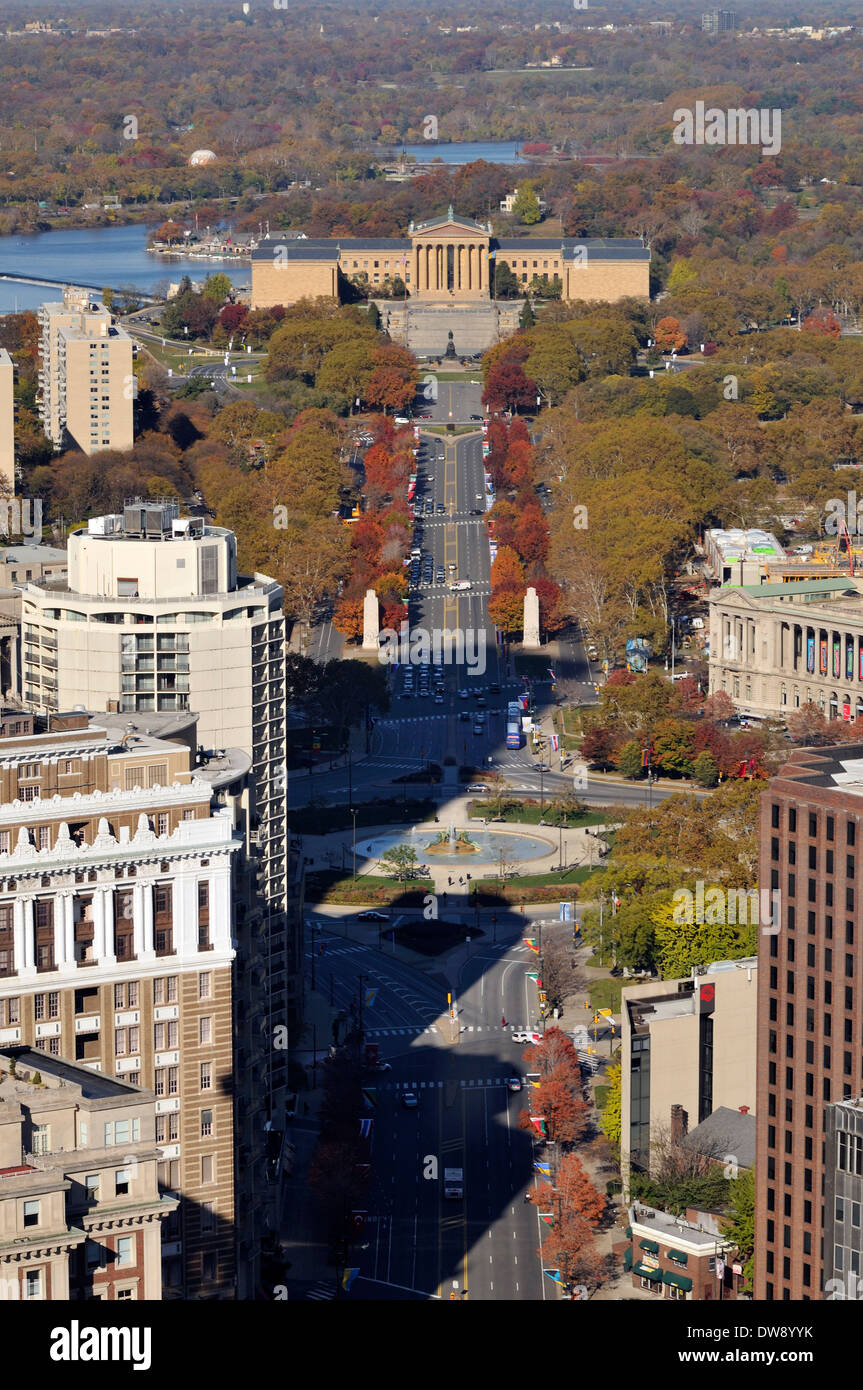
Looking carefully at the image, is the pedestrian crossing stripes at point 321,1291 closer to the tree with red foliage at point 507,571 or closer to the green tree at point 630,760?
the green tree at point 630,760

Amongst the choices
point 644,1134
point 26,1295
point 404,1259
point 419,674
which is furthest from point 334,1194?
point 419,674

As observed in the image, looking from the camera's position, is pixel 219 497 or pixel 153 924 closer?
pixel 153 924

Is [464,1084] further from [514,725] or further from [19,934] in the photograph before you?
[514,725]

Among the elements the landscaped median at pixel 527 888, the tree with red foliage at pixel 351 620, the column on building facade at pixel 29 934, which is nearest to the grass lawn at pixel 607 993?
the landscaped median at pixel 527 888

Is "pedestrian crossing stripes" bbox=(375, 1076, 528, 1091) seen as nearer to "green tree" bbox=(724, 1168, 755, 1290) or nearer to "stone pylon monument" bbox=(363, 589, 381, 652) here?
"green tree" bbox=(724, 1168, 755, 1290)

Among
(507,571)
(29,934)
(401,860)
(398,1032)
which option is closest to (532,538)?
(507,571)
